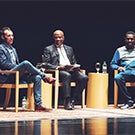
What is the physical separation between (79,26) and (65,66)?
1814 mm

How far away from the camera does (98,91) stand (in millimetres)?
10922

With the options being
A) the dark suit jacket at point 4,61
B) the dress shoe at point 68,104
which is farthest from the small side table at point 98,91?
the dark suit jacket at point 4,61

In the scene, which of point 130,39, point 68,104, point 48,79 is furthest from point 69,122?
point 130,39

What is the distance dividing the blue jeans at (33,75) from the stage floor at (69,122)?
10.3 inches

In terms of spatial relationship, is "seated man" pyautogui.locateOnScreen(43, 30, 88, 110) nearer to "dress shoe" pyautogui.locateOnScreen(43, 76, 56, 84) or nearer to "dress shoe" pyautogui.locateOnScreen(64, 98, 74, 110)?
"dress shoe" pyautogui.locateOnScreen(64, 98, 74, 110)

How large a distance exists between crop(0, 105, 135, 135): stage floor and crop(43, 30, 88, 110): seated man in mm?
234

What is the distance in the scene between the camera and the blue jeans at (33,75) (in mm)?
9664

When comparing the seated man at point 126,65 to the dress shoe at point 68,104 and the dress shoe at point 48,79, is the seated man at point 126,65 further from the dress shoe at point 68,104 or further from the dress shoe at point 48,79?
the dress shoe at point 48,79

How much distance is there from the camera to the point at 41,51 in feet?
38.7

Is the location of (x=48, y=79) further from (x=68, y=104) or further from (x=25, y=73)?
(x=68, y=104)

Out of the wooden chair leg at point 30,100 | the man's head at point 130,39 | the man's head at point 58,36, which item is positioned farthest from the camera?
the man's head at point 130,39

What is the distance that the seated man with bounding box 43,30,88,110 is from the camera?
10.3 meters

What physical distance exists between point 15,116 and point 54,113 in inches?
26.6

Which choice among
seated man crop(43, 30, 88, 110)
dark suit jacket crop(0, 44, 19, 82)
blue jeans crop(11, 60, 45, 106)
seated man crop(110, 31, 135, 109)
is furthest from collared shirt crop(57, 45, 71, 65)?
dark suit jacket crop(0, 44, 19, 82)
